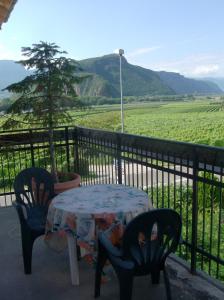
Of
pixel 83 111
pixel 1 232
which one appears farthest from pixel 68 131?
pixel 1 232

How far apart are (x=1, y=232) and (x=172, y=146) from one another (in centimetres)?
259

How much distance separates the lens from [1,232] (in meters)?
4.23

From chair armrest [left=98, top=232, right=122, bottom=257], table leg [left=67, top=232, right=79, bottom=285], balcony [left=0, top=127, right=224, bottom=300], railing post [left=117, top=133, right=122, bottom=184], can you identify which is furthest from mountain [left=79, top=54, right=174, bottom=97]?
chair armrest [left=98, top=232, right=122, bottom=257]

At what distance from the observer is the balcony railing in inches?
109

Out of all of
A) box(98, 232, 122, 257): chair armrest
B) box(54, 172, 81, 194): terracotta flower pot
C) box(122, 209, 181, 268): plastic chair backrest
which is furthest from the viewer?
box(54, 172, 81, 194): terracotta flower pot

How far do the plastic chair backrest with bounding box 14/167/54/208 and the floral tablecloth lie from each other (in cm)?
68

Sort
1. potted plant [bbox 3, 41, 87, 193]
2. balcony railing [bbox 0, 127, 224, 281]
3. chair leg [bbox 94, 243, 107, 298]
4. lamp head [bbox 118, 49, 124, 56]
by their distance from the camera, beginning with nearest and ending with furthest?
chair leg [bbox 94, 243, 107, 298], balcony railing [bbox 0, 127, 224, 281], potted plant [bbox 3, 41, 87, 193], lamp head [bbox 118, 49, 124, 56]

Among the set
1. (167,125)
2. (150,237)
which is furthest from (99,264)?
(167,125)

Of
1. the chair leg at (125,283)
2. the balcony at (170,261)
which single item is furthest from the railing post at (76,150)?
the chair leg at (125,283)

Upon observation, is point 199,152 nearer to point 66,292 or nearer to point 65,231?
point 65,231

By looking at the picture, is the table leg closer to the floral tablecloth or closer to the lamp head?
the floral tablecloth

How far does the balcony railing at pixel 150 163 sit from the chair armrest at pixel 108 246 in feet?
2.91

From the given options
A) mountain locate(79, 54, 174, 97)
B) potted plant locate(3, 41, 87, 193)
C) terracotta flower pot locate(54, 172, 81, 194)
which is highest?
mountain locate(79, 54, 174, 97)

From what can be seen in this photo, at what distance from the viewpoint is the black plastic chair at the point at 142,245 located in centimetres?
209
